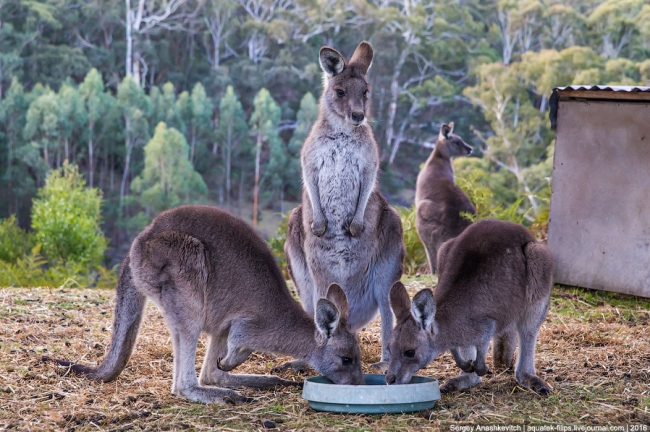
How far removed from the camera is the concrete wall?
704 cm

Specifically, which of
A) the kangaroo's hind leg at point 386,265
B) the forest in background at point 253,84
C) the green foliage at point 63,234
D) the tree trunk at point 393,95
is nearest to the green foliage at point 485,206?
the kangaroo's hind leg at point 386,265

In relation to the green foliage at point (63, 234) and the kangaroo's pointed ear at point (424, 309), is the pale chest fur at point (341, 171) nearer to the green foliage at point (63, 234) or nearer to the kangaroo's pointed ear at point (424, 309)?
the kangaroo's pointed ear at point (424, 309)

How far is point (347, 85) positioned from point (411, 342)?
6.00ft

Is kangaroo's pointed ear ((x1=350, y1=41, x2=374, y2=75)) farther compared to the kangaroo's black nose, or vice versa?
kangaroo's pointed ear ((x1=350, y1=41, x2=374, y2=75))

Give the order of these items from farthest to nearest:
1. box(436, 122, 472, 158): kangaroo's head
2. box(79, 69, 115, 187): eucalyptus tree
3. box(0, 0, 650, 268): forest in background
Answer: box(79, 69, 115, 187): eucalyptus tree → box(0, 0, 650, 268): forest in background → box(436, 122, 472, 158): kangaroo's head

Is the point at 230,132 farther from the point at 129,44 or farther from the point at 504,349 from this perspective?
the point at 504,349

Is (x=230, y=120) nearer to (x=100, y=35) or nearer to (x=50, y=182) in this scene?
(x=100, y=35)

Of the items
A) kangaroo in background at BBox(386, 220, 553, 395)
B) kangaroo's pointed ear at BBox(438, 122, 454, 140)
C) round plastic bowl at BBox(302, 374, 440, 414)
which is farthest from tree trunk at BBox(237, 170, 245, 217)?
round plastic bowl at BBox(302, 374, 440, 414)

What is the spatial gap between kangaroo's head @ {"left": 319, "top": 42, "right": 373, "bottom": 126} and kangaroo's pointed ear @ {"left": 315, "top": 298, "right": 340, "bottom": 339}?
142cm

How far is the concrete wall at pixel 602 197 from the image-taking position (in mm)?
7035

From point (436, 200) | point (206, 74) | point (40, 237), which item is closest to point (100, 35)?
point (206, 74)

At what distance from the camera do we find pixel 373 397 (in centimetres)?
388

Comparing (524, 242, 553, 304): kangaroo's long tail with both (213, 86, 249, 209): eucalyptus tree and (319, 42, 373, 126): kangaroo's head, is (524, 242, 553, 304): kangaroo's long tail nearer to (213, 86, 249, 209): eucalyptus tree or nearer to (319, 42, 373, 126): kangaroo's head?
(319, 42, 373, 126): kangaroo's head

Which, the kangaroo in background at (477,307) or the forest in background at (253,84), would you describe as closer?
the kangaroo in background at (477,307)
